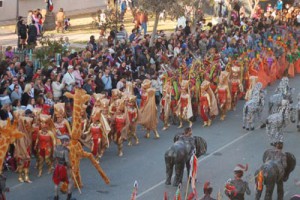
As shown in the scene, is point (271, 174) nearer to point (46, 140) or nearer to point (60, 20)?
point (46, 140)

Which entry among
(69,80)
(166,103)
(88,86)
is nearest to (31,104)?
(69,80)

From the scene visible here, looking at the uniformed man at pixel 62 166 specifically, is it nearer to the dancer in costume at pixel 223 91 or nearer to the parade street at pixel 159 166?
the parade street at pixel 159 166

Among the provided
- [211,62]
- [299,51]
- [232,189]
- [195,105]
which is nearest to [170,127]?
[195,105]

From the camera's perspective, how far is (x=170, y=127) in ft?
73.6

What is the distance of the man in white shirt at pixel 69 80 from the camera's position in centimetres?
2189

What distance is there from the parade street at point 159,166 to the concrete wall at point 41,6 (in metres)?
15.1

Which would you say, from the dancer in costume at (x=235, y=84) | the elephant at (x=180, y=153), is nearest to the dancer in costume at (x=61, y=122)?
the elephant at (x=180, y=153)

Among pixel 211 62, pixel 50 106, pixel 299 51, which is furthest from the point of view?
pixel 299 51

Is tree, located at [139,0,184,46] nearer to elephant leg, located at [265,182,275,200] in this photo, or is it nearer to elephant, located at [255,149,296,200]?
elephant, located at [255,149,296,200]

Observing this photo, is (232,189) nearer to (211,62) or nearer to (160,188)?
(160,188)

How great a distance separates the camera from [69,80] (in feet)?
72.1

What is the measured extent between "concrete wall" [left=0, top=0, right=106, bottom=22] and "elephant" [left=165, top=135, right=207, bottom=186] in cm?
1997

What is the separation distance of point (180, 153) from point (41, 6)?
21.9 metres

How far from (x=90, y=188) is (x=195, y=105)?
6.07m
